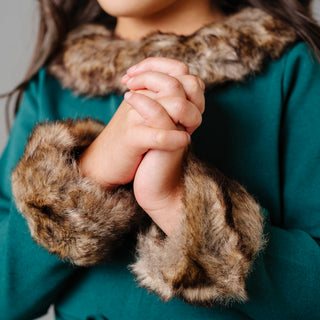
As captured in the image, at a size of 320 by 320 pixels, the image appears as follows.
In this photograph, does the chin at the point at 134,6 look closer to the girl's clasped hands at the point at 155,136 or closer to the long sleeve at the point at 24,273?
the girl's clasped hands at the point at 155,136

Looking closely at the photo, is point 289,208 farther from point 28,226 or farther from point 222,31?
point 28,226

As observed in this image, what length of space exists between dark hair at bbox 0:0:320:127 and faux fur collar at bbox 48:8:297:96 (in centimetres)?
5

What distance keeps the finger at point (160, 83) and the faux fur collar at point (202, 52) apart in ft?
0.51

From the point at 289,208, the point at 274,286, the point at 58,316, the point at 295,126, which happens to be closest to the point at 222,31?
the point at 295,126

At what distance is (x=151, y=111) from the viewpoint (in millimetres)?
560

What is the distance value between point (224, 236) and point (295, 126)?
275 millimetres

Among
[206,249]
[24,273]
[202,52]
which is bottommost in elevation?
[24,273]

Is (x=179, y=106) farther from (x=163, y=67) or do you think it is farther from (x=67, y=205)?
(x=67, y=205)

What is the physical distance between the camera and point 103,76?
81cm

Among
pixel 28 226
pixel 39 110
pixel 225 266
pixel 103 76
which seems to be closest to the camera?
pixel 225 266

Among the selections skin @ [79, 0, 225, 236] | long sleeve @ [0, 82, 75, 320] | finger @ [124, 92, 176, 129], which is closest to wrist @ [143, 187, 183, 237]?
skin @ [79, 0, 225, 236]

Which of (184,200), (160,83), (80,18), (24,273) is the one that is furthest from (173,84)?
(80,18)

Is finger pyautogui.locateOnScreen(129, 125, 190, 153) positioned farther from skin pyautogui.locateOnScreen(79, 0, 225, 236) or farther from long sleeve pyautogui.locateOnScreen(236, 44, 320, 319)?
long sleeve pyautogui.locateOnScreen(236, 44, 320, 319)

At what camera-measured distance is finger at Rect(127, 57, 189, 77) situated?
0.63 meters
